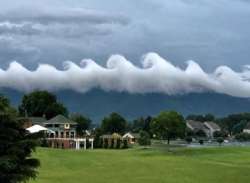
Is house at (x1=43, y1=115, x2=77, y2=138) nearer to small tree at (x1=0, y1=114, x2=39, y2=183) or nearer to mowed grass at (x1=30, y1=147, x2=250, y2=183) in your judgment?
mowed grass at (x1=30, y1=147, x2=250, y2=183)

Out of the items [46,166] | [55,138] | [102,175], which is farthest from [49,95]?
[102,175]

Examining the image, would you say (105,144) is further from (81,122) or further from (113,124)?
(113,124)

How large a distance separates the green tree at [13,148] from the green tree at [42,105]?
14052cm

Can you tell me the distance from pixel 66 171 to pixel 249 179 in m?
16.0

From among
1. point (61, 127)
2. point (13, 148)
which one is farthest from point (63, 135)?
point (13, 148)

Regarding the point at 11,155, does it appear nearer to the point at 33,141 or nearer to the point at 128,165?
the point at 33,141

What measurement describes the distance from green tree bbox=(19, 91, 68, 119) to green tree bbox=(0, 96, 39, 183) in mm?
140521

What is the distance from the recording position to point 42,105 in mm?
165875

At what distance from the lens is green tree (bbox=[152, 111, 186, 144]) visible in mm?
147875

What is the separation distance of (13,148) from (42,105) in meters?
144

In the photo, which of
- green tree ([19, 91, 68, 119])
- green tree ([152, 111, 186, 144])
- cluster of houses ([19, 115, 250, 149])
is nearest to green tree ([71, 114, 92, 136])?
green tree ([19, 91, 68, 119])

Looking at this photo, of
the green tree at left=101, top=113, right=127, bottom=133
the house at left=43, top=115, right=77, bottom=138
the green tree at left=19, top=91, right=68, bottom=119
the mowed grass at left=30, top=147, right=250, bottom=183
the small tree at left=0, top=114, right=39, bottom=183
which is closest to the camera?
the small tree at left=0, top=114, right=39, bottom=183

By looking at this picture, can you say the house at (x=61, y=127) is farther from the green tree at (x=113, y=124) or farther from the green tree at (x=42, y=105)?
the green tree at (x=113, y=124)

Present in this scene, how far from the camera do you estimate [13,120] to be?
23375 millimetres
